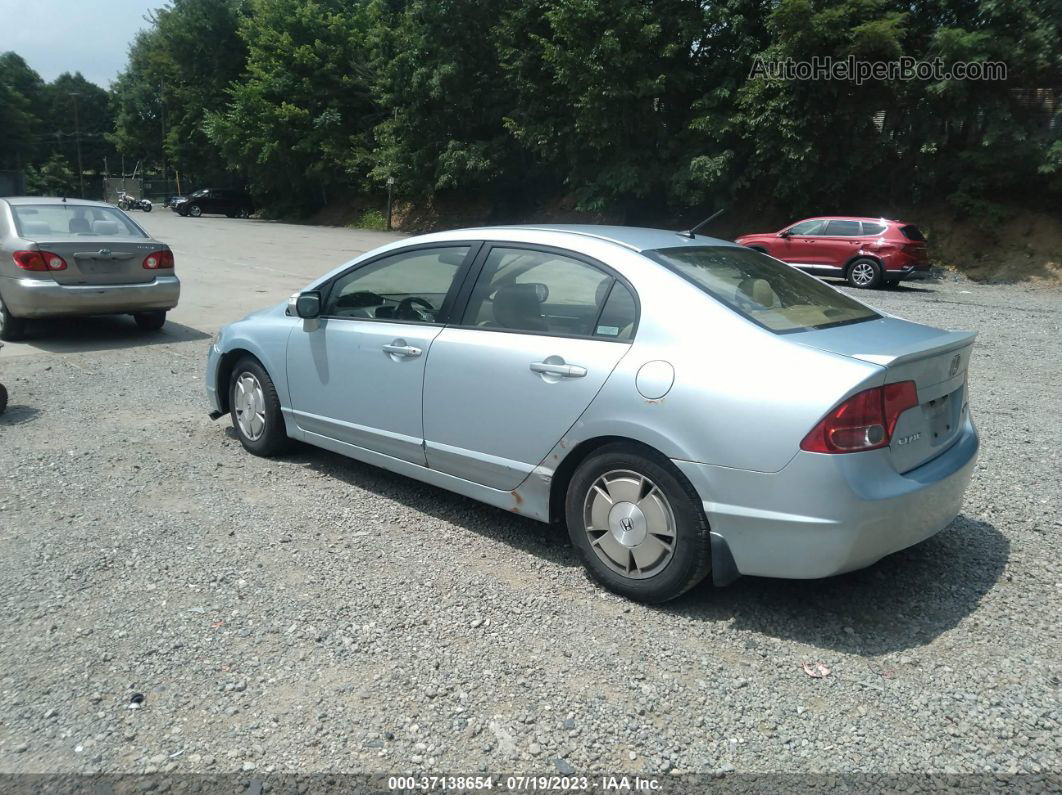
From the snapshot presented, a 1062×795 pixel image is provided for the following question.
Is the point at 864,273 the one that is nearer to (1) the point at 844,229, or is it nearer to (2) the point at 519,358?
(1) the point at 844,229

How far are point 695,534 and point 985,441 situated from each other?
12.8 ft

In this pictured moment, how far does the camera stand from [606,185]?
28.2m

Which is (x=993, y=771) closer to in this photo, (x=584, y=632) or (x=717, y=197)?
(x=584, y=632)

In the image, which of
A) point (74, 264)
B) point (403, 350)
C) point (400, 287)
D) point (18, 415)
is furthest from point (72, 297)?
point (403, 350)

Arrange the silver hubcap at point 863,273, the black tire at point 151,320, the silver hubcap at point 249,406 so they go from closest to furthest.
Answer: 1. the silver hubcap at point 249,406
2. the black tire at point 151,320
3. the silver hubcap at point 863,273

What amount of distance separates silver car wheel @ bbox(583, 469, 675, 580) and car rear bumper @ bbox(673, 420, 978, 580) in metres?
0.22

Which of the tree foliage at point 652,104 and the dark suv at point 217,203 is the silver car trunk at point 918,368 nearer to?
the tree foliage at point 652,104

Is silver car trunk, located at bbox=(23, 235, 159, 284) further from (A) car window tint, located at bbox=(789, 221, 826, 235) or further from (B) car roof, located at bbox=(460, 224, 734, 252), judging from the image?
(A) car window tint, located at bbox=(789, 221, 826, 235)

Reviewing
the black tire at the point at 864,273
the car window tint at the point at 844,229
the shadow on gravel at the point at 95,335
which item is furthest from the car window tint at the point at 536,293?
the car window tint at the point at 844,229

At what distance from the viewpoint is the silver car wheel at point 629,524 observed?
3648mm

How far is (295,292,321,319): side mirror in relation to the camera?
5.21 m

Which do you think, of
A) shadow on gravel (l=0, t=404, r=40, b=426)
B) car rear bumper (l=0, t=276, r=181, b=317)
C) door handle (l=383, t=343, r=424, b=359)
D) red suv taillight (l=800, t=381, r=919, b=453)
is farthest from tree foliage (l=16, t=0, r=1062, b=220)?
shadow on gravel (l=0, t=404, r=40, b=426)

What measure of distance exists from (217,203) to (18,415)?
46640mm

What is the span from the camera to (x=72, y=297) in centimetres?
947
